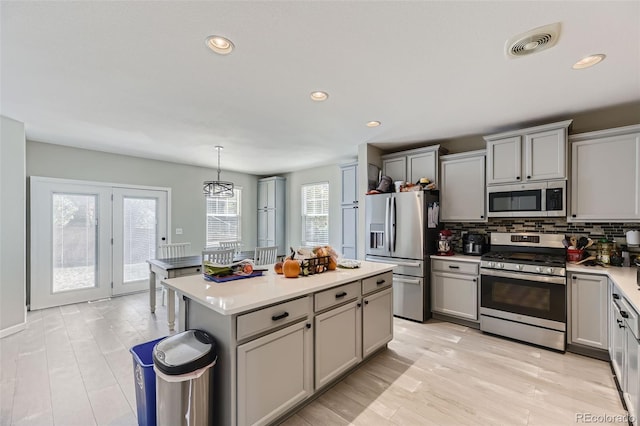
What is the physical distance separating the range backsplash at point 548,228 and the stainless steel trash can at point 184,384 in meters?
3.61

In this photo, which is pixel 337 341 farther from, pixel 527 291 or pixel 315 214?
pixel 315 214

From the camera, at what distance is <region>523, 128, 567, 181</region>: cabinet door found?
3018 mm

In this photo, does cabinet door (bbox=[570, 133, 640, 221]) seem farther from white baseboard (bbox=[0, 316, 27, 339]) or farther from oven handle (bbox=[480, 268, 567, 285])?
white baseboard (bbox=[0, 316, 27, 339])

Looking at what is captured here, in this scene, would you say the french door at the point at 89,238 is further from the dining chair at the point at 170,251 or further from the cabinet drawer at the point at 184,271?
the cabinet drawer at the point at 184,271

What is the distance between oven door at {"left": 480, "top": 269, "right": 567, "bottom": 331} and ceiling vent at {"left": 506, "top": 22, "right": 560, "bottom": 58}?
2238 millimetres

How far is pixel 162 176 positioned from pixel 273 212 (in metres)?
2.41

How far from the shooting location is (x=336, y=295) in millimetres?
2236

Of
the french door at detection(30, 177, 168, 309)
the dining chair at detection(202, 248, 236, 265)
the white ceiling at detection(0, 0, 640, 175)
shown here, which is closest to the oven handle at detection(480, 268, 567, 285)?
the white ceiling at detection(0, 0, 640, 175)

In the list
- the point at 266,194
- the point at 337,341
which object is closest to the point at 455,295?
the point at 337,341

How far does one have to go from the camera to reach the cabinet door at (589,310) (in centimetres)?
267

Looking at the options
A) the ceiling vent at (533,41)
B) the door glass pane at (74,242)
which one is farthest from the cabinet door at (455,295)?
the door glass pane at (74,242)

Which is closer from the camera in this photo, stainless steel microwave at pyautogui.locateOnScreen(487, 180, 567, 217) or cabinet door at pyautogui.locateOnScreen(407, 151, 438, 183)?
stainless steel microwave at pyautogui.locateOnScreen(487, 180, 567, 217)

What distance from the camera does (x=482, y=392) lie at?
221 centimetres

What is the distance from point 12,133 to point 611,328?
6572 mm
